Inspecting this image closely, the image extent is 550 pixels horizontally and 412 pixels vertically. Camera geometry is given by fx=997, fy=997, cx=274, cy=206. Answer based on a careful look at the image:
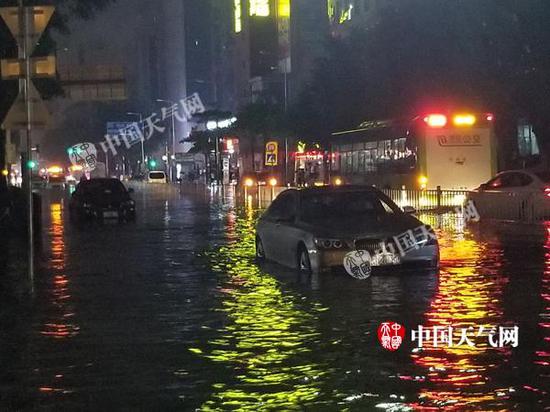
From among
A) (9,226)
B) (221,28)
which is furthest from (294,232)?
(221,28)

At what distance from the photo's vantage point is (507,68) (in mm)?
40844

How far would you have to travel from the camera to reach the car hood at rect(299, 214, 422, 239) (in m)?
15.4

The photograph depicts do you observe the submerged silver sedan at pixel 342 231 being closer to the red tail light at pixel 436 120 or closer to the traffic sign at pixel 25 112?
the traffic sign at pixel 25 112

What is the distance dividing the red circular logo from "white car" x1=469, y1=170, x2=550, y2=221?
15.8m

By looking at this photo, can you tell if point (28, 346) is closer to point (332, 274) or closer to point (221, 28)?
point (332, 274)

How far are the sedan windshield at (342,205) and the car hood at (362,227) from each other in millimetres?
392

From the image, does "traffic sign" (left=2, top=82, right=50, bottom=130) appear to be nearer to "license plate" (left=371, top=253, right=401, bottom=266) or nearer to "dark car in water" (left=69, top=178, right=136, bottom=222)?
"license plate" (left=371, top=253, right=401, bottom=266)

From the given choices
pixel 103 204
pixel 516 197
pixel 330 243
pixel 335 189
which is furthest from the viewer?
pixel 103 204

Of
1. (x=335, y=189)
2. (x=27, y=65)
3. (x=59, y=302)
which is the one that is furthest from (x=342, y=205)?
(x=27, y=65)

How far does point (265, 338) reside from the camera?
1059 centimetres

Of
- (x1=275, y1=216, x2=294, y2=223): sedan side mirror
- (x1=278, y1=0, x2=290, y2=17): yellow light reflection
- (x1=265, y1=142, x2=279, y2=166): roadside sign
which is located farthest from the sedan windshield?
(x1=278, y1=0, x2=290, y2=17): yellow light reflection

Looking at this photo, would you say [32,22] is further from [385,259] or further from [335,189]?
[385,259]

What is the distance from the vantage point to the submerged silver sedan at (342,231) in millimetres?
15445

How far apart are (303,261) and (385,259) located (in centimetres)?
141
